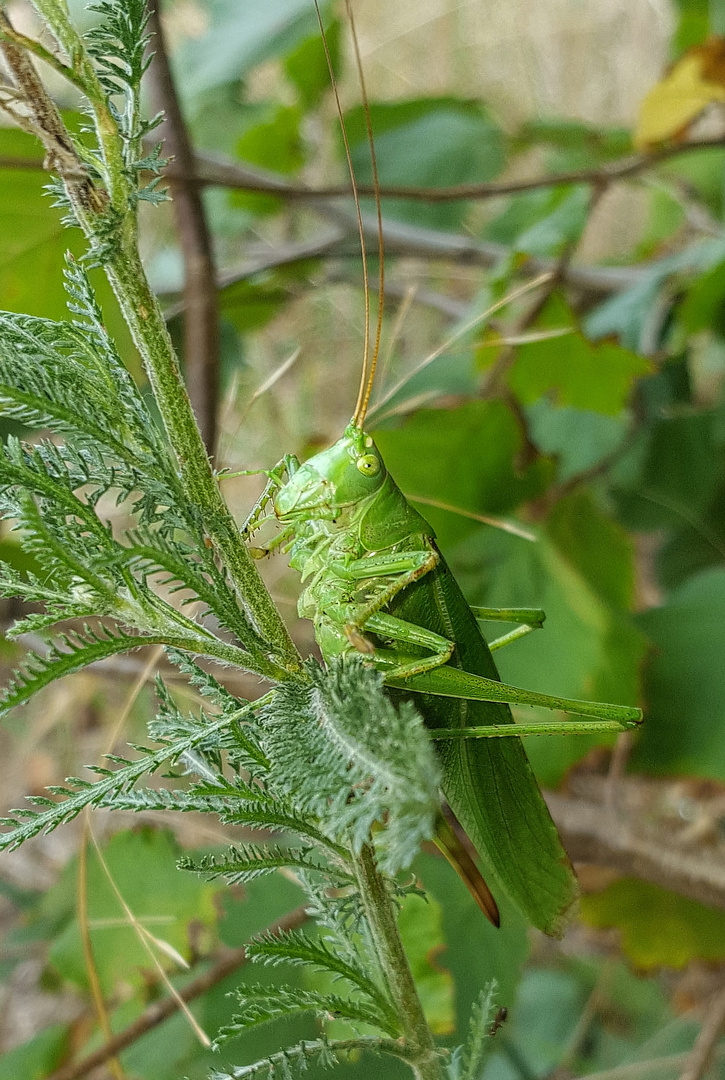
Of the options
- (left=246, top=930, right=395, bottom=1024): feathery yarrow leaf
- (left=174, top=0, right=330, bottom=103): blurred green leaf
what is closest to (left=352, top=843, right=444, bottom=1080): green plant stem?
(left=246, top=930, right=395, bottom=1024): feathery yarrow leaf

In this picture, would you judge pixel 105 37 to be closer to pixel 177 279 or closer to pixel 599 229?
pixel 177 279

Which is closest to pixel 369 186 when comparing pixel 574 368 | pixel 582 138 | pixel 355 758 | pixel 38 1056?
pixel 574 368

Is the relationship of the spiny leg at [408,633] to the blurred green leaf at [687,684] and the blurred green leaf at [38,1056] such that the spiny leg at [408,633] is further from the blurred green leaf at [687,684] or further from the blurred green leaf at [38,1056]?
the blurred green leaf at [38,1056]

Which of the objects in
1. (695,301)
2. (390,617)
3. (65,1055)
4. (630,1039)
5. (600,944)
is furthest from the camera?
(600,944)

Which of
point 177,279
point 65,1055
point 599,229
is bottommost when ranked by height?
point 65,1055

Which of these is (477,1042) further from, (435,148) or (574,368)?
(435,148)

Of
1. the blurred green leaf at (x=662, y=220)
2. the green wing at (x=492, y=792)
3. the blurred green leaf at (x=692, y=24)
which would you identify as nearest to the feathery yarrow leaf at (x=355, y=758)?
the green wing at (x=492, y=792)

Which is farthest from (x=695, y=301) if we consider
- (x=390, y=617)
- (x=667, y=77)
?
(x=390, y=617)
